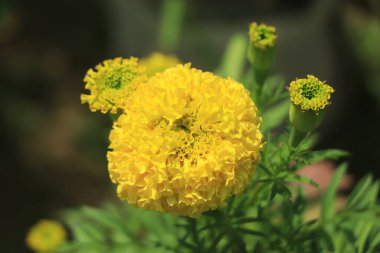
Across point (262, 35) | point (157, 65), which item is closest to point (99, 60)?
point (157, 65)

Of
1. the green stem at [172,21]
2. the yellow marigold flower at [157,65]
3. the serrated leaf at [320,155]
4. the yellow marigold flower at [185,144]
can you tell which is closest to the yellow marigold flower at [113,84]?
the yellow marigold flower at [185,144]

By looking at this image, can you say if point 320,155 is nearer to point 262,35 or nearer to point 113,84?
point 262,35

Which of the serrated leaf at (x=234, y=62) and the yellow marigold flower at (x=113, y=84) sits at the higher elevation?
the serrated leaf at (x=234, y=62)

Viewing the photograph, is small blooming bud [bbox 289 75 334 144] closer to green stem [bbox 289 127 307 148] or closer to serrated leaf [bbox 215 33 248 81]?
green stem [bbox 289 127 307 148]

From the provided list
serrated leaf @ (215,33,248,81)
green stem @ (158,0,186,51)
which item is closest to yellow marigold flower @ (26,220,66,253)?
serrated leaf @ (215,33,248,81)

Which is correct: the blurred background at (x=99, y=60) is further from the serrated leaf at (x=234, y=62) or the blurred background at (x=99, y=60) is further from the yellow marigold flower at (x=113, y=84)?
the yellow marigold flower at (x=113, y=84)
